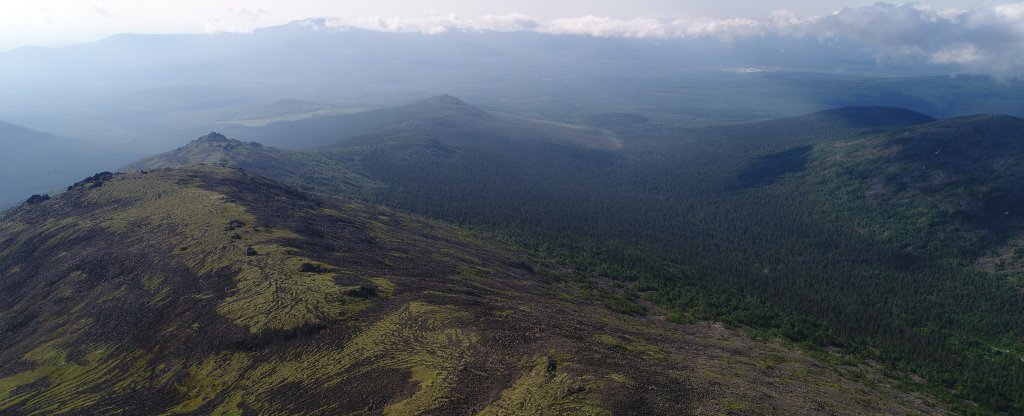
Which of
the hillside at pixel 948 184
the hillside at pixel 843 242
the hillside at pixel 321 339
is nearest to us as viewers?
the hillside at pixel 321 339

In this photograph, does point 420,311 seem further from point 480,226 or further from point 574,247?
point 480,226

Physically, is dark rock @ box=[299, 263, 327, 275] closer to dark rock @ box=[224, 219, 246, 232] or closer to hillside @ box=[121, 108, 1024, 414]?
dark rock @ box=[224, 219, 246, 232]

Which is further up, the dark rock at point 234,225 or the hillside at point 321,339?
the dark rock at point 234,225

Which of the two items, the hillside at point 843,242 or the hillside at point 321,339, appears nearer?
the hillside at point 321,339

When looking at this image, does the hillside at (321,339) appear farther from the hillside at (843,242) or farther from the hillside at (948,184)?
the hillside at (948,184)

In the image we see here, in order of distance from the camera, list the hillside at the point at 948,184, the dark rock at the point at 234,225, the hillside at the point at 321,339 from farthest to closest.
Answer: the hillside at the point at 948,184
the dark rock at the point at 234,225
the hillside at the point at 321,339

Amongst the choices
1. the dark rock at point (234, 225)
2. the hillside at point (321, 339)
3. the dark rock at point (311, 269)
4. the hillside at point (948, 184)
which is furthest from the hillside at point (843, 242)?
the dark rock at point (234, 225)

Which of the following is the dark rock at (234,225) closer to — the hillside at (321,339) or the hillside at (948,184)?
the hillside at (321,339)

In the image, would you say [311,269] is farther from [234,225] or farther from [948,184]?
[948,184]

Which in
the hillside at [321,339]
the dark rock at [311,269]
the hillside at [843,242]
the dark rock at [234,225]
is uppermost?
the dark rock at [234,225]
